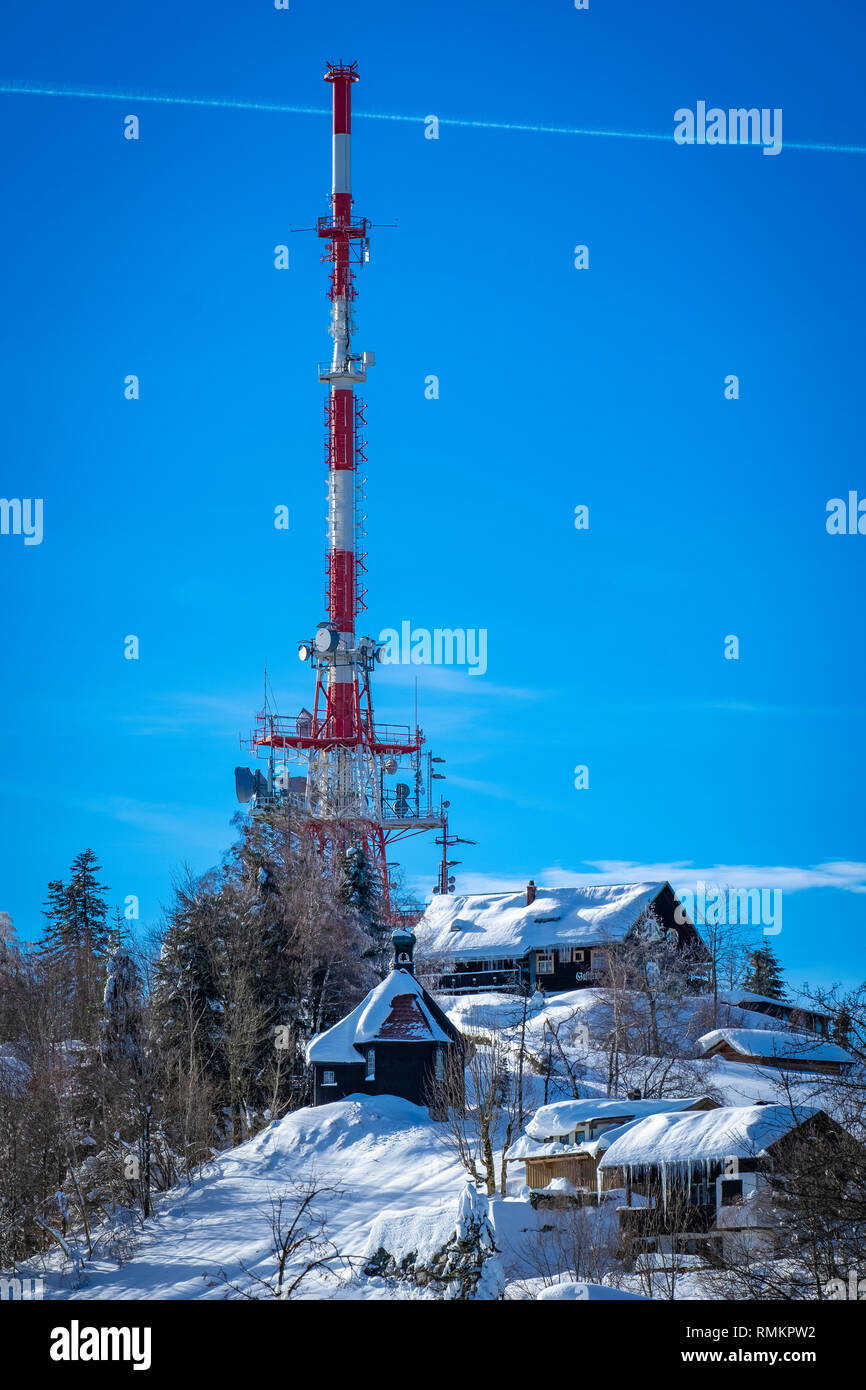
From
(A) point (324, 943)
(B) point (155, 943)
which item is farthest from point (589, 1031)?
(B) point (155, 943)

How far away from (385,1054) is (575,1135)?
10.9m

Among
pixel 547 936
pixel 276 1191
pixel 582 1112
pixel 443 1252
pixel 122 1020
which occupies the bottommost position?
pixel 276 1191

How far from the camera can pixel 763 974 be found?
9588cm

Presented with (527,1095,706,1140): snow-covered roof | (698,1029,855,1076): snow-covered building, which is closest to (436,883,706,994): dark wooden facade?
(698,1029,855,1076): snow-covered building

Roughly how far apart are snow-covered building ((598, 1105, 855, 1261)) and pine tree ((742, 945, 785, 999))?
2160 inches

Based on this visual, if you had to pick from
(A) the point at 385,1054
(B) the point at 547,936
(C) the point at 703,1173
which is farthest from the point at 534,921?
(C) the point at 703,1173

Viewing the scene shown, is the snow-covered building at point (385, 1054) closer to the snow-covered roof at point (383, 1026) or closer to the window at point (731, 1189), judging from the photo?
the snow-covered roof at point (383, 1026)

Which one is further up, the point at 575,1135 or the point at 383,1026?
the point at 383,1026

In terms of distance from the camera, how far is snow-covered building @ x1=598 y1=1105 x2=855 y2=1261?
3738 centimetres

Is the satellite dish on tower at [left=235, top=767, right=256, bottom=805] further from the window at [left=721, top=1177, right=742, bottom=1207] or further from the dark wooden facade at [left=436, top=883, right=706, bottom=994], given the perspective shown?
the window at [left=721, top=1177, right=742, bottom=1207]

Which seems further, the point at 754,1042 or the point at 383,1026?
the point at 754,1042

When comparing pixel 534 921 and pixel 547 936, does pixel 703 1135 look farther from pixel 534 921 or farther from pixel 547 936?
pixel 534 921

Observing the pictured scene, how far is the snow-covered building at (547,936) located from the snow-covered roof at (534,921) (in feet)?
0.17
